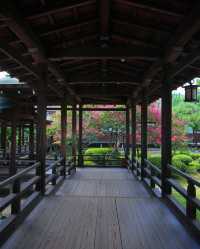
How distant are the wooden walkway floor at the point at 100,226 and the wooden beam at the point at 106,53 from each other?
2.57 m

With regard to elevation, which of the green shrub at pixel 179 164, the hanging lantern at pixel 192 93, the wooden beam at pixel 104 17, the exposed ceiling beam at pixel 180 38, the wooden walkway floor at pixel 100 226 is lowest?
the green shrub at pixel 179 164

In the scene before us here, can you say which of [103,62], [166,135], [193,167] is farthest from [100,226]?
[193,167]

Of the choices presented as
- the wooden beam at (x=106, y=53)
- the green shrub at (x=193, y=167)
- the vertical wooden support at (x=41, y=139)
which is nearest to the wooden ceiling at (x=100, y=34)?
the wooden beam at (x=106, y=53)

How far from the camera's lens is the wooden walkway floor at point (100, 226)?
3.42 meters

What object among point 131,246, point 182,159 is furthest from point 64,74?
A: point 182,159

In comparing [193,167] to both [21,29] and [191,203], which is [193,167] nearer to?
[191,203]

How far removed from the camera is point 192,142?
91.1 feet

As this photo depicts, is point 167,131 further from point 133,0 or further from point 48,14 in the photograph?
point 48,14

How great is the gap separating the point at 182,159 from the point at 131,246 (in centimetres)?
1125

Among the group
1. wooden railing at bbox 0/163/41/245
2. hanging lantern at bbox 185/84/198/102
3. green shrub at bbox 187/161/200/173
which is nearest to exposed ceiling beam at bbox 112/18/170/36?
hanging lantern at bbox 185/84/198/102

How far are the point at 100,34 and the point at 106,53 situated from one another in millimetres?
346

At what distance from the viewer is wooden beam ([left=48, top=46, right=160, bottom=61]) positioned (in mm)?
5418

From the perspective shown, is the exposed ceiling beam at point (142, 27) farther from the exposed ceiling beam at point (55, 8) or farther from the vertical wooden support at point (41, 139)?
the vertical wooden support at point (41, 139)

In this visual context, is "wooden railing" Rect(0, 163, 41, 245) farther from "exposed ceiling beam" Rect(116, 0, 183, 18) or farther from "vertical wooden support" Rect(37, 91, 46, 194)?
"exposed ceiling beam" Rect(116, 0, 183, 18)
